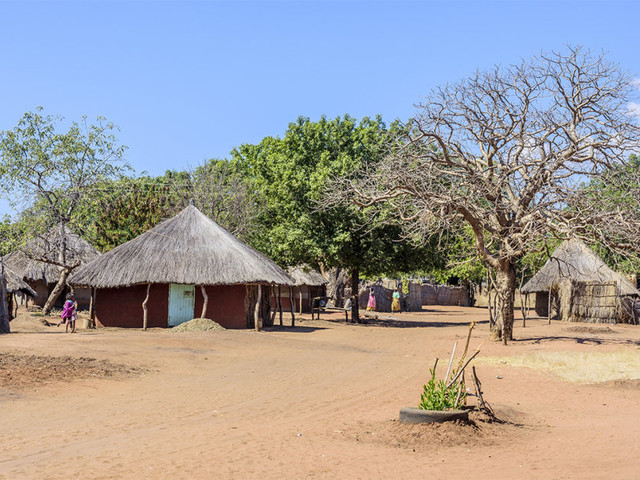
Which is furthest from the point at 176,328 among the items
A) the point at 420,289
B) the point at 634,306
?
the point at 420,289

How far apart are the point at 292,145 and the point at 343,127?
2575 millimetres

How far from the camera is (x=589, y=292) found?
32094mm

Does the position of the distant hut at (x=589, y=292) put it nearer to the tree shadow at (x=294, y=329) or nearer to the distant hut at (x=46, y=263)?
the tree shadow at (x=294, y=329)

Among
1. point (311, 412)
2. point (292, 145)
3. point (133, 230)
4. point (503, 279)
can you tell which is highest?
point (292, 145)

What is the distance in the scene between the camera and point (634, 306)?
3275 cm

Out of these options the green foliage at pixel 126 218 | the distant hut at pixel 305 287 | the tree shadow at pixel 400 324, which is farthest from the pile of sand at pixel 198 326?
the distant hut at pixel 305 287

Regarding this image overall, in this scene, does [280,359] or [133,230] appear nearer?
[280,359]

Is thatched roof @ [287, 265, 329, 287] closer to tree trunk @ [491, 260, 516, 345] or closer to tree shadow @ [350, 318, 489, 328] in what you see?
tree shadow @ [350, 318, 489, 328]

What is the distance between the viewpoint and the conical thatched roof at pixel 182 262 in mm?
A: 23359

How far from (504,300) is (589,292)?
13.4 m

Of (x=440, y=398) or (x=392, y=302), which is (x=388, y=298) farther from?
(x=440, y=398)

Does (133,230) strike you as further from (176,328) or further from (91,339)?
(91,339)

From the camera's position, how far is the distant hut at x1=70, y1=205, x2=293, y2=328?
23500 millimetres

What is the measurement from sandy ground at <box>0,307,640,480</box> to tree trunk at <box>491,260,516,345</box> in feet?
7.13
